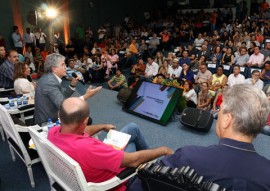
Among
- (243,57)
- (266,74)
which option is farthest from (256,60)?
(266,74)

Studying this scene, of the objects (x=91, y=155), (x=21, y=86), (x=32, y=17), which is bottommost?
(x=91, y=155)

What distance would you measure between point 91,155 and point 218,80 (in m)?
5.22

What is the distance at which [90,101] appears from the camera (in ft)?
14.3

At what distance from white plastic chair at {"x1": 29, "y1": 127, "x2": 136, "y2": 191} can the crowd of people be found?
6cm

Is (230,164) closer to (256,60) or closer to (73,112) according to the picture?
(73,112)


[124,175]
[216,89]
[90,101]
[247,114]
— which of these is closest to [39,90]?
[124,175]

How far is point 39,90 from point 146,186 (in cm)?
195

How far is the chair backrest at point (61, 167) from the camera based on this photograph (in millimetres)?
1454

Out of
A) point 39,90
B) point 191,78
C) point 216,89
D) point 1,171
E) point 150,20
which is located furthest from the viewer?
point 150,20

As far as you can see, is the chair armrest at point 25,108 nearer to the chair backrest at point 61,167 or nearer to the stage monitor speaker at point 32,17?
the chair backrest at point 61,167

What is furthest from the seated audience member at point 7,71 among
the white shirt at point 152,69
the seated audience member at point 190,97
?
the white shirt at point 152,69

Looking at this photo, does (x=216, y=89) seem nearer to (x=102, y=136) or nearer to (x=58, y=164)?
(x=102, y=136)

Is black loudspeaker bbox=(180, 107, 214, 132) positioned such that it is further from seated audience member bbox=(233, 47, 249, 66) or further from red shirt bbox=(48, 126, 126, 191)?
seated audience member bbox=(233, 47, 249, 66)

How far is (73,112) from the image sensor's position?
65.8 inches
